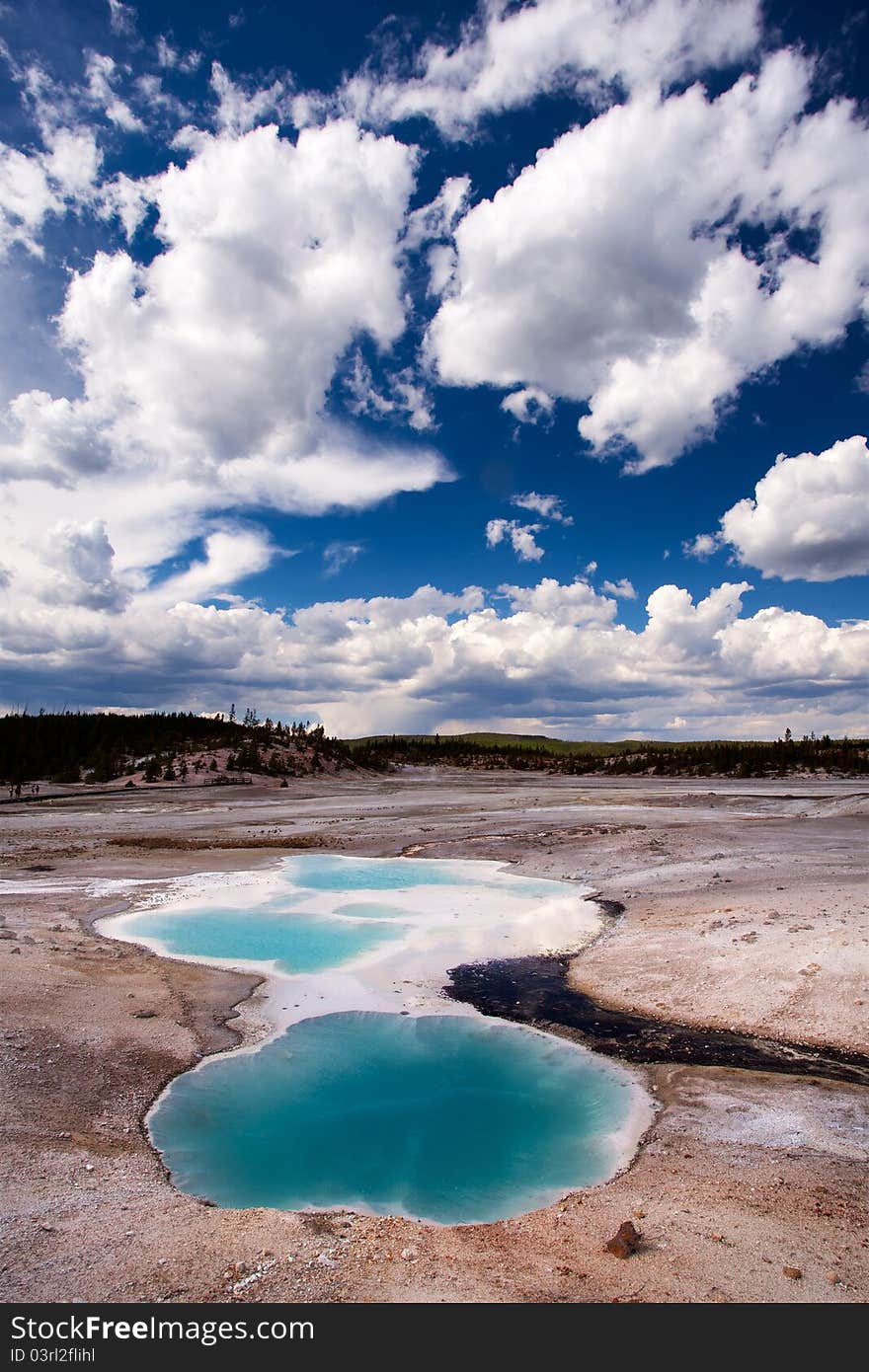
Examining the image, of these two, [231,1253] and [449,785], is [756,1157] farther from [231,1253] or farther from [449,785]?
[449,785]

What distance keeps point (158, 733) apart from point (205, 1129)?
86.1 m

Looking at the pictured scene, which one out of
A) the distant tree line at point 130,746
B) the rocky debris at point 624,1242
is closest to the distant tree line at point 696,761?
the distant tree line at point 130,746

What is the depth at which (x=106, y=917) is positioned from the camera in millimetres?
16328

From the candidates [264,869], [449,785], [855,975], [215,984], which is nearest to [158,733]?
[449,785]

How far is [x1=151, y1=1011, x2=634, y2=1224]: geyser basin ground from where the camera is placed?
251 inches

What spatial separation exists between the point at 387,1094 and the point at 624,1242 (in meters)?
3.94

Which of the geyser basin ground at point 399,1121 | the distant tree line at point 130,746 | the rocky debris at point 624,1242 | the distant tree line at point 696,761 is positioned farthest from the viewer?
the distant tree line at point 696,761

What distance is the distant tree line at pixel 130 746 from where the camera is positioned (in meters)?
68.8

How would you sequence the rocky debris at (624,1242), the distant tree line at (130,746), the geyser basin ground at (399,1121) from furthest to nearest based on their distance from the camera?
the distant tree line at (130,746), the geyser basin ground at (399,1121), the rocky debris at (624,1242)

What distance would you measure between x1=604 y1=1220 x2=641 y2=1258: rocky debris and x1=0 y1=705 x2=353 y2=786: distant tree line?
215ft

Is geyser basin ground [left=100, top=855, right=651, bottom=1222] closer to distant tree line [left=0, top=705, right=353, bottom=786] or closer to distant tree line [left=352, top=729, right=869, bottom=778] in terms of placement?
distant tree line [left=0, top=705, right=353, bottom=786]

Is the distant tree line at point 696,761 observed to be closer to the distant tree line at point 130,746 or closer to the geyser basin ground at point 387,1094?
the distant tree line at point 130,746

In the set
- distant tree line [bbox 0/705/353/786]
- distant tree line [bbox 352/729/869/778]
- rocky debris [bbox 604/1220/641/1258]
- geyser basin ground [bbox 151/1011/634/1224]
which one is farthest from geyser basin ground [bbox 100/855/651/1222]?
distant tree line [bbox 352/729/869/778]

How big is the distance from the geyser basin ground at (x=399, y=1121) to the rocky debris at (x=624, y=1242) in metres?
1.10
